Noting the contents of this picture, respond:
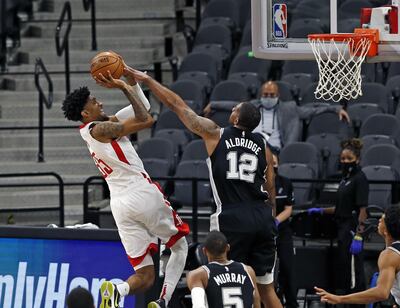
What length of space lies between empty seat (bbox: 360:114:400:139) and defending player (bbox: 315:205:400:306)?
18.9ft

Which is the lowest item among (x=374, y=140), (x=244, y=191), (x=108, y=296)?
(x=108, y=296)

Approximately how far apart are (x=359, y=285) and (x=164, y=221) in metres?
3.30

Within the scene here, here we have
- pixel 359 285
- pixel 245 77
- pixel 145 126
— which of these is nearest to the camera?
pixel 145 126

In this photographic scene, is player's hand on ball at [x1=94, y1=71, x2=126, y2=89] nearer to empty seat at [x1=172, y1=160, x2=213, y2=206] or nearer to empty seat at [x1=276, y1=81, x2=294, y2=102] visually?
empty seat at [x1=172, y1=160, x2=213, y2=206]

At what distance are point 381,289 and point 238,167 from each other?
6.14 feet

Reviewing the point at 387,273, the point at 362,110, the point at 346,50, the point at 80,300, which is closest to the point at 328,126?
the point at 362,110

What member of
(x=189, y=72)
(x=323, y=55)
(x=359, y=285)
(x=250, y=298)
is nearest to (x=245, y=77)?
(x=189, y=72)

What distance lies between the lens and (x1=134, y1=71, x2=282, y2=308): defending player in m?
11.0

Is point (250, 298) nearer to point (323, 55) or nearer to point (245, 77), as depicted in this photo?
point (323, 55)

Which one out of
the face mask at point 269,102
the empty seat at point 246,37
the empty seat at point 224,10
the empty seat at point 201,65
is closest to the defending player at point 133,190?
the face mask at point 269,102

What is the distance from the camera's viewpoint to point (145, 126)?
34.3ft

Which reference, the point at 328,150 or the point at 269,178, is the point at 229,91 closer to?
the point at 328,150

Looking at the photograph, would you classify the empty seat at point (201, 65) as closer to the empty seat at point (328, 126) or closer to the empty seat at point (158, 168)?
the empty seat at point (328, 126)

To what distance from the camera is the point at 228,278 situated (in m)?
9.73
